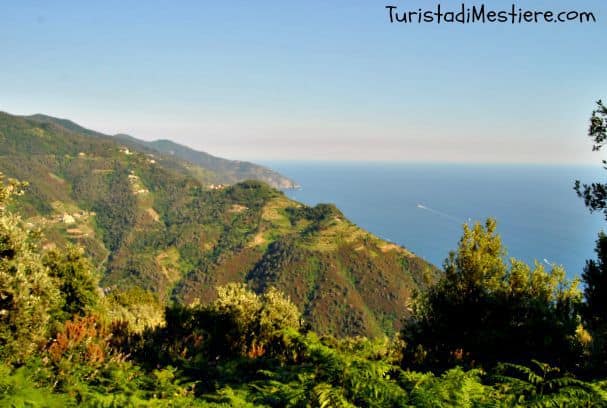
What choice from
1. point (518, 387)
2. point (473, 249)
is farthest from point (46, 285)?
point (473, 249)

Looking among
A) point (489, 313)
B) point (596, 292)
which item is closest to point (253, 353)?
point (489, 313)

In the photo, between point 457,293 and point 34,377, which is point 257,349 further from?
point 457,293

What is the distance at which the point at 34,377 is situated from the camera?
784 cm

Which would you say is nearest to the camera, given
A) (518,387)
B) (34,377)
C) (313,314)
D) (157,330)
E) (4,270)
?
(518,387)

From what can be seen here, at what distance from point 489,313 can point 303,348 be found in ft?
29.0

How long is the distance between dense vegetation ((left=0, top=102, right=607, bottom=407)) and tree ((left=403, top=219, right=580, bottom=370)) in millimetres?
50

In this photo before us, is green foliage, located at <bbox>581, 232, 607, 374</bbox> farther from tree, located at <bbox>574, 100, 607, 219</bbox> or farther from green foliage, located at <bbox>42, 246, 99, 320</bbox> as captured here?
green foliage, located at <bbox>42, 246, 99, 320</bbox>

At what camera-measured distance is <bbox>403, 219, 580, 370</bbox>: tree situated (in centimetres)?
1284

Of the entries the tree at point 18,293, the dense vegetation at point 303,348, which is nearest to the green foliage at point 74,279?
the dense vegetation at point 303,348

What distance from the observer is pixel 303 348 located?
11484 millimetres

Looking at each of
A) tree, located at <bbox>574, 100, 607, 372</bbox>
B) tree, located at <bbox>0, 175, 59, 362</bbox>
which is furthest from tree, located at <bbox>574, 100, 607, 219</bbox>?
tree, located at <bbox>0, 175, 59, 362</bbox>

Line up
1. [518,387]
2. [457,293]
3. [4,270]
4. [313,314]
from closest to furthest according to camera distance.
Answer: [518,387]
[4,270]
[457,293]
[313,314]

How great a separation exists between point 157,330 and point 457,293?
12.8 meters

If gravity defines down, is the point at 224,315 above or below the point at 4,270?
below
